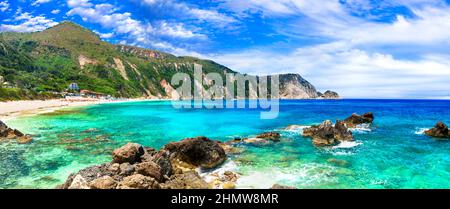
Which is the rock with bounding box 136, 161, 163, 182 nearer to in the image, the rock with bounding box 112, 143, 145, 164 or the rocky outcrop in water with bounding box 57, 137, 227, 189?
the rocky outcrop in water with bounding box 57, 137, 227, 189

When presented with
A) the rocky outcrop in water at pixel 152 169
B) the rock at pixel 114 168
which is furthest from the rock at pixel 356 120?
the rock at pixel 114 168

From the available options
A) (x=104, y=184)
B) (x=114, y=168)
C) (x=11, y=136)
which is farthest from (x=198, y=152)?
(x=11, y=136)

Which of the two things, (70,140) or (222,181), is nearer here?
(222,181)

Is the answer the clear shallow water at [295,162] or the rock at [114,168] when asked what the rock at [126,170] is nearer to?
the rock at [114,168]

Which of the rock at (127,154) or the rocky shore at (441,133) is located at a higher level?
the rock at (127,154)

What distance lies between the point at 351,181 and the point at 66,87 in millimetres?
188277

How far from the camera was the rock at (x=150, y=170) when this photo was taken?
1617cm

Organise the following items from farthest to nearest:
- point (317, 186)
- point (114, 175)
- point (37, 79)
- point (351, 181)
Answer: point (37, 79)
point (351, 181)
point (317, 186)
point (114, 175)

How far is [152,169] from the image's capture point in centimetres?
1642

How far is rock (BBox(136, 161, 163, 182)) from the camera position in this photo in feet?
53.0
